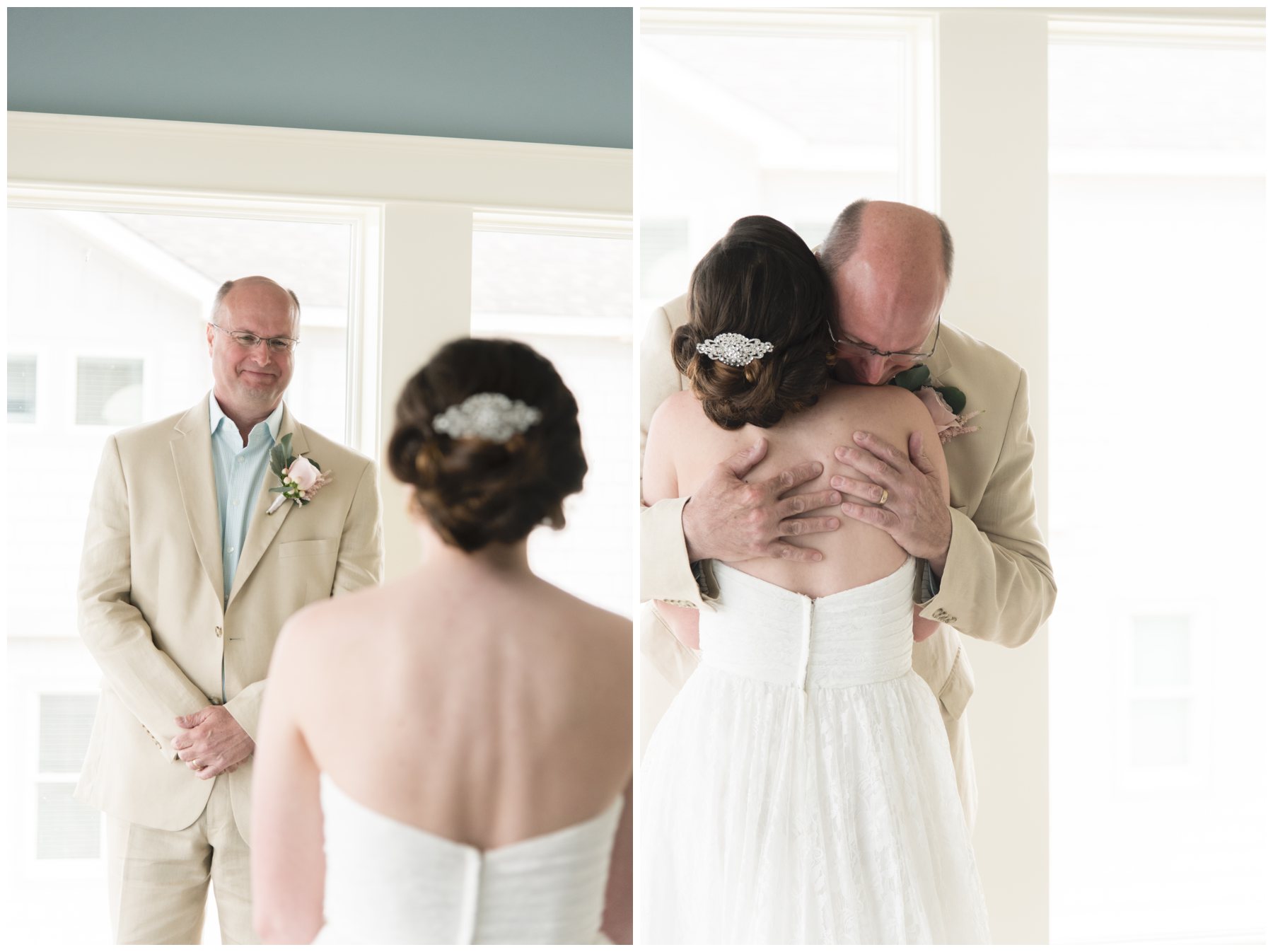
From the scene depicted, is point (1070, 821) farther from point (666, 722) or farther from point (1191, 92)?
point (1191, 92)

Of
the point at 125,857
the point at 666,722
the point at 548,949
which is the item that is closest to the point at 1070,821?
the point at 666,722

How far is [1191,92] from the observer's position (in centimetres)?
219

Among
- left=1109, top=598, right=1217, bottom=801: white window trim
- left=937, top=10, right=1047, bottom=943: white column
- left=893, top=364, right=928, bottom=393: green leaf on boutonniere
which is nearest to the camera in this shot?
left=893, top=364, right=928, bottom=393: green leaf on boutonniere

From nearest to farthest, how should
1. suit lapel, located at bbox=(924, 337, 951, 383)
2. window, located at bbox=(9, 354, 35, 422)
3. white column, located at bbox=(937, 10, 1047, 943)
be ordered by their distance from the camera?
window, located at bbox=(9, 354, 35, 422), suit lapel, located at bbox=(924, 337, 951, 383), white column, located at bbox=(937, 10, 1047, 943)

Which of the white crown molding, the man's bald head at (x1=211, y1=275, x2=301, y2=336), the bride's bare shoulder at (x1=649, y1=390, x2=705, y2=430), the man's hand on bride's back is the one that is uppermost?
the white crown molding

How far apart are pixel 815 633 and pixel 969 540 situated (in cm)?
32

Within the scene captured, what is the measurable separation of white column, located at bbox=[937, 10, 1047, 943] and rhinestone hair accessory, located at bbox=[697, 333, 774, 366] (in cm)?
68

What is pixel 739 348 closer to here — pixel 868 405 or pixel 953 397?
pixel 868 405

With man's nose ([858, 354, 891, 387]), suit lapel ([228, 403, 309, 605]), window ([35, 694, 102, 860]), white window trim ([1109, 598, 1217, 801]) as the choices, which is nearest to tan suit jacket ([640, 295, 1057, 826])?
man's nose ([858, 354, 891, 387])

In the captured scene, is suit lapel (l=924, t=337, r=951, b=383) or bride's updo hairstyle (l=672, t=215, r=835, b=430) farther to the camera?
suit lapel (l=924, t=337, r=951, b=383)

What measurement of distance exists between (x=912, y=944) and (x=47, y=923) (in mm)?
1402

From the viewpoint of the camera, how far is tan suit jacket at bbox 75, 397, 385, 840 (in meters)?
1.57

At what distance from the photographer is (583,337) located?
66.5 inches

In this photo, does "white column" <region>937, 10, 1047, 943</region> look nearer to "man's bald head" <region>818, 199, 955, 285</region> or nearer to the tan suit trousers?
"man's bald head" <region>818, 199, 955, 285</region>
